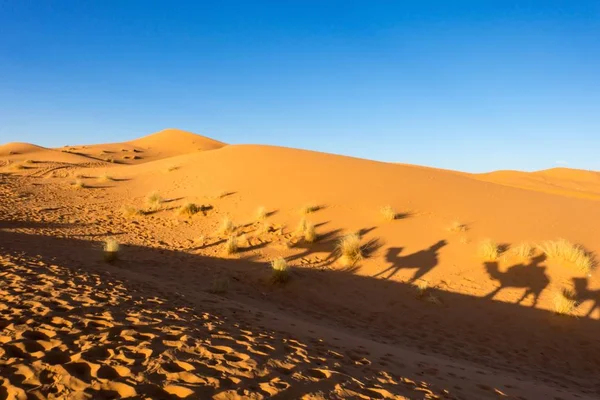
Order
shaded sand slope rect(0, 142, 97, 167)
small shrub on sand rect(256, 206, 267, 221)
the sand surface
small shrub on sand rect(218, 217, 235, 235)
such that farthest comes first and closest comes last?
1. shaded sand slope rect(0, 142, 97, 167)
2. small shrub on sand rect(256, 206, 267, 221)
3. small shrub on sand rect(218, 217, 235, 235)
4. the sand surface

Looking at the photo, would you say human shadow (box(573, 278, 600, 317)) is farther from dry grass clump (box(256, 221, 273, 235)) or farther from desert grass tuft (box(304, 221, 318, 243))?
dry grass clump (box(256, 221, 273, 235))

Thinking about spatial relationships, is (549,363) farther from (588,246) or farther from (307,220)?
(307,220)

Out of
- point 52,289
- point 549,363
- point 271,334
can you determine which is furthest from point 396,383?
point 52,289

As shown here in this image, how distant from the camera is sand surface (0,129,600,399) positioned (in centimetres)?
372

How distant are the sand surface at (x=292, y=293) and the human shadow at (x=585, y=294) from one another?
0.14 ft

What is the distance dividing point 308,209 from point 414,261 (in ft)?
16.7

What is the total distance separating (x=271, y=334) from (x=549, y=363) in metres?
5.50

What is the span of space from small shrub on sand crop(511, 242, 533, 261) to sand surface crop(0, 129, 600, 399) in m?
0.22

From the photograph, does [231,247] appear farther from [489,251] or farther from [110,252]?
[489,251]

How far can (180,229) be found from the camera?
1441cm

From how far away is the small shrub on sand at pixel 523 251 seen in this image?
10.9 m

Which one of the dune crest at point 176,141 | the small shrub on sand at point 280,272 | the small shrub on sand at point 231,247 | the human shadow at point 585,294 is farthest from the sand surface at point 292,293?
the dune crest at point 176,141

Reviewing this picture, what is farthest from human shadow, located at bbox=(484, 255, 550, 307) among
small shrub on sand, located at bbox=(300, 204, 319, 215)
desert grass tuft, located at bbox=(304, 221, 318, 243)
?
small shrub on sand, located at bbox=(300, 204, 319, 215)

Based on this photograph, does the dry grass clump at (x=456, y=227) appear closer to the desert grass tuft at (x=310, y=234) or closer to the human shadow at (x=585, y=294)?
the human shadow at (x=585, y=294)
